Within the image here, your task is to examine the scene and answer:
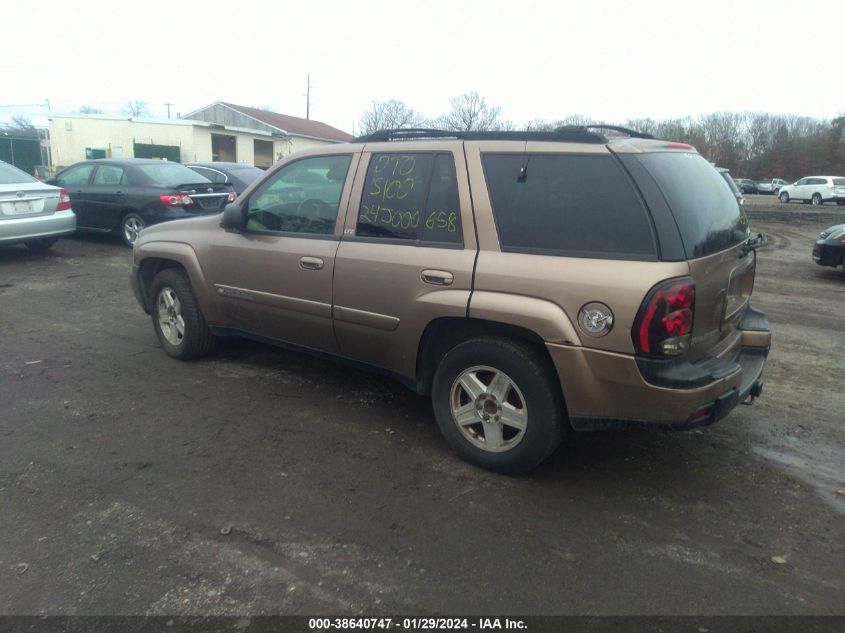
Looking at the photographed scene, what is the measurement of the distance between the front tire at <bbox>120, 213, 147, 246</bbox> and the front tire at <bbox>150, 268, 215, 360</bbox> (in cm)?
577

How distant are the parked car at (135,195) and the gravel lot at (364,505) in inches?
222

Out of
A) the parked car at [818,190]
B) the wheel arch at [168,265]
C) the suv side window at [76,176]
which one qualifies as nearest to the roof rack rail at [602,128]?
the wheel arch at [168,265]

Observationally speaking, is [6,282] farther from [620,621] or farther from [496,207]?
[620,621]

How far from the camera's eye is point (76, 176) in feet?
Result: 38.1

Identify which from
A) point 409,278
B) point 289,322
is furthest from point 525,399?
point 289,322

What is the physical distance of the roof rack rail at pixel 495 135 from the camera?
3.41m

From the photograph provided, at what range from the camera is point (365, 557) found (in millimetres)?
2904

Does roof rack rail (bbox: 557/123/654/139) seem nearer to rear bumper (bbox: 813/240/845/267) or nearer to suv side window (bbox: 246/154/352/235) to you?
suv side window (bbox: 246/154/352/235)

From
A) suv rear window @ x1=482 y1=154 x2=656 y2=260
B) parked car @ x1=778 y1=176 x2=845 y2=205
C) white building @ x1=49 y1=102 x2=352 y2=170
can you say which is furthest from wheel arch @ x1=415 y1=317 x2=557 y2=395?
parked car @ x1=778 y1=176 x2=845 y2=205

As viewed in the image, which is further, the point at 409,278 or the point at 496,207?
the point at 409,278

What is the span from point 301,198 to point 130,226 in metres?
7.61

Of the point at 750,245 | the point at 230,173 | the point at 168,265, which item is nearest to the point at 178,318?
the point at 168,265

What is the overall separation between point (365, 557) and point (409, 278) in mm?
1591

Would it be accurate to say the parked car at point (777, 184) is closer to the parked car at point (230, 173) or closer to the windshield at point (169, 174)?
the parked car at point (230, 173)
